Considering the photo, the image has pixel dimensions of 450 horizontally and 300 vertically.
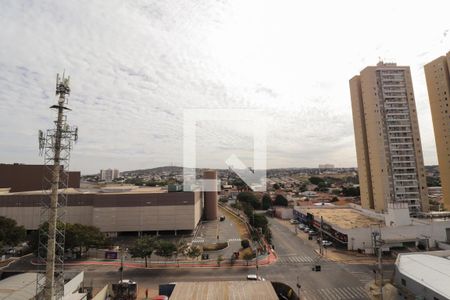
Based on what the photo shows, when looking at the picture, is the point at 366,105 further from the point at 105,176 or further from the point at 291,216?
the point at 105,176

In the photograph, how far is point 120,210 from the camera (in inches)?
1501

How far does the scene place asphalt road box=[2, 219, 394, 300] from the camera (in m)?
20.2

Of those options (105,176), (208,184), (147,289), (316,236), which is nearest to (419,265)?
(316,236)

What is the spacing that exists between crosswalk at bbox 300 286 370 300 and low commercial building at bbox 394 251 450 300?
8.62 feet

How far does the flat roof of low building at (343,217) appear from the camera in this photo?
33688 millimetres

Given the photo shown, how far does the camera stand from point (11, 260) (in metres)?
28.7

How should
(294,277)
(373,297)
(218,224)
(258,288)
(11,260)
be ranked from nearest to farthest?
(258,288), (373,297), (294,277), (11,260), (218,224)

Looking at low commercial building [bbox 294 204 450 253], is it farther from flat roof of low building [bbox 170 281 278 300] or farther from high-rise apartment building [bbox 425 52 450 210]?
flat roof of low building [bbox 170 281 278 300]

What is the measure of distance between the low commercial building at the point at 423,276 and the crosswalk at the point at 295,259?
855cm

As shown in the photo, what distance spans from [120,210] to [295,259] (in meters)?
24.8

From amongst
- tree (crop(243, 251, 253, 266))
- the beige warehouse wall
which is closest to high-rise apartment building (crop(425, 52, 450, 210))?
tree (crop(243, 251, 253, 266))

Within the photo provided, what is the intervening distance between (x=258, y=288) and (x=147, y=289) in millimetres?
9759

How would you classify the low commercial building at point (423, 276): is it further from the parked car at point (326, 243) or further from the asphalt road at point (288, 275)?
the parked car at point (326, 243)

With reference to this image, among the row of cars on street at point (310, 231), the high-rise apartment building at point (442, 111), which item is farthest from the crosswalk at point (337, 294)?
the high-rise apartment building at point (442, 111)
